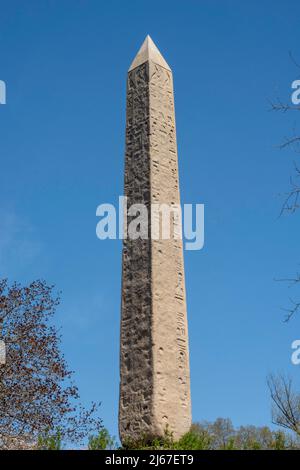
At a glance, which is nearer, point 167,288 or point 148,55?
point 167,288

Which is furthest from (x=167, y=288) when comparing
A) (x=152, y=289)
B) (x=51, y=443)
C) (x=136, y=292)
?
(x=51, y=443)

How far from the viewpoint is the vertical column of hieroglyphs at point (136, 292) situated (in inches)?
456

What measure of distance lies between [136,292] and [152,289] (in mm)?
394

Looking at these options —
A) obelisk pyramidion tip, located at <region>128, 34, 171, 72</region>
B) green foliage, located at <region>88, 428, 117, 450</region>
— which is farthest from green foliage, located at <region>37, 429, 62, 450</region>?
obelisk pyramidion tip, located at <region>128, 34, 171, 72</region>

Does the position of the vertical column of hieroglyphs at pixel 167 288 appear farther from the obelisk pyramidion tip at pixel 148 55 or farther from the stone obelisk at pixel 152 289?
the obelisk pyramidion tip at pixel 148 55

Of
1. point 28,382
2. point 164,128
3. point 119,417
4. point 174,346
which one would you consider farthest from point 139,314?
point 28,382

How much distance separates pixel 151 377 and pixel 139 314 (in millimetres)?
1115

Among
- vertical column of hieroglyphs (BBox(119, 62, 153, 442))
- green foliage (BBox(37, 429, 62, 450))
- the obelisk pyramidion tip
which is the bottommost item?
green foliage (BBox(37, 429, 62, 450))

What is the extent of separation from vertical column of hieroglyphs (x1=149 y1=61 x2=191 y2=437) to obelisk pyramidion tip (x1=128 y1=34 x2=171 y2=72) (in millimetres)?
191

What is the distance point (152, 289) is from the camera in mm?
12055

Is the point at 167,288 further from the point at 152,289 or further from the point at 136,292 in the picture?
the point at 136,292

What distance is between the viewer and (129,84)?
14094 mm

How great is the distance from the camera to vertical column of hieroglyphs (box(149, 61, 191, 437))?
1159 cm

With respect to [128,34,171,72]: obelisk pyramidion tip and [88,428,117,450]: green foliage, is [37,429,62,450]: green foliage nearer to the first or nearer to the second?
[88,428,117,450]: green foliage
